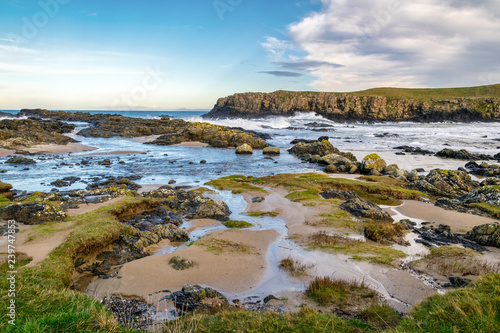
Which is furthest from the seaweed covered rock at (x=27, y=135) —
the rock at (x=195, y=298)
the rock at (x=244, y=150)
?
the rock at (x=195, y=298)

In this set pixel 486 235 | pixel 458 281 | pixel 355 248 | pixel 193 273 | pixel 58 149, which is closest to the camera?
pixel 458 281

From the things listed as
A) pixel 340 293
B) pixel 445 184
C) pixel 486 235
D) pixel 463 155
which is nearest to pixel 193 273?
pixel 340 293

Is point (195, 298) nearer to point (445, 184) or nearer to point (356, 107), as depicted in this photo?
point (445, 184)

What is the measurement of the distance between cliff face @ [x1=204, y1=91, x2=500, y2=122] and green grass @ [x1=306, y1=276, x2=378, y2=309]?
3991 inches

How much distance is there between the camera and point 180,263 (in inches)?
349

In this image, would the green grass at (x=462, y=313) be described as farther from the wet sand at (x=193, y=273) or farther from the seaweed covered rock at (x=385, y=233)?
the seaweed covered rock at (x=385, y=233)

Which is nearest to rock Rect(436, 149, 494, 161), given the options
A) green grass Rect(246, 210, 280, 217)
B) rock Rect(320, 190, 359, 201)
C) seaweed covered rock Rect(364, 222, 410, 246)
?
rock Rect(320, 190, 359, 201)

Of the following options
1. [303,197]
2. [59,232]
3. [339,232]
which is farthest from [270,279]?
[303,197]

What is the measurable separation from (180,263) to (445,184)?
20.3m

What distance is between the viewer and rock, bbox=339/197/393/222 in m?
13.5

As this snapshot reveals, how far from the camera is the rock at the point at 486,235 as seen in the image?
1044 centimetres

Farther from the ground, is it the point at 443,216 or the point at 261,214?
the point at 443,216

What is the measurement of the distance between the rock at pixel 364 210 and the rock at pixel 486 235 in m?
3.17

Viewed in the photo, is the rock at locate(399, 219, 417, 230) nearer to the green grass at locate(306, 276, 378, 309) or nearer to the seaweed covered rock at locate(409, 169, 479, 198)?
the green grass at locate(306, 276, 378, 309)
